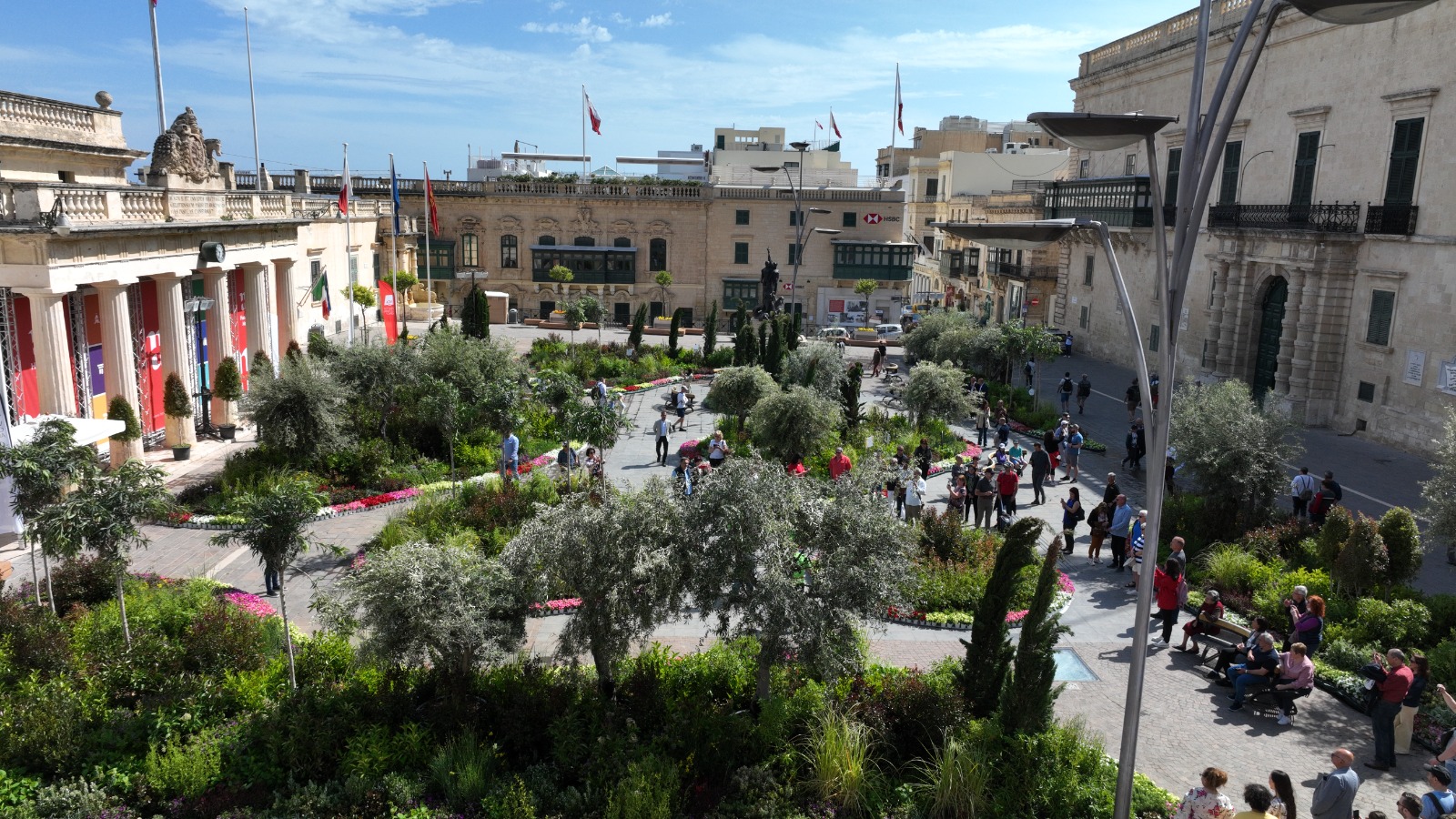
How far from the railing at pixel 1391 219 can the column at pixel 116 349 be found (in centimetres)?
2928

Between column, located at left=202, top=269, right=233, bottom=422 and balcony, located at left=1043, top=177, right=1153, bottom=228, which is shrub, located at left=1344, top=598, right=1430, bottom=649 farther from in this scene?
balcony, located at left=1043, top=177, right=1153, bottom=228

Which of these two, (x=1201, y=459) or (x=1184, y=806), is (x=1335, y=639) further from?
(x=1184, y=806)

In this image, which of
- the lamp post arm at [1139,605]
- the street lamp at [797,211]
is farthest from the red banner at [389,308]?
the lamp post arm at [1139,605]

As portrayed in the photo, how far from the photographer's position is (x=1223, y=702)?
11742 mm

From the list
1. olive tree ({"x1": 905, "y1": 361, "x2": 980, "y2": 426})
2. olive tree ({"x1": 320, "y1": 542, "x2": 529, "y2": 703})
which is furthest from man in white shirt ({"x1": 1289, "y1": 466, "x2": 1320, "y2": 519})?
olive tree ({"x1": 320, "y1": 542, "x2": 529, "y2": 703})

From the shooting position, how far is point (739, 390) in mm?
24609

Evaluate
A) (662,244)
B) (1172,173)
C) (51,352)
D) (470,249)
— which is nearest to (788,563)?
(51,352)

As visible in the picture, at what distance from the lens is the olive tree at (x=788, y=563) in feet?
32.4

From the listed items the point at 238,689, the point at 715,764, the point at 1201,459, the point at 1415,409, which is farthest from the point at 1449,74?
the point at 238,689

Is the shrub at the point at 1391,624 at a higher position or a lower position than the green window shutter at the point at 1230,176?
lower

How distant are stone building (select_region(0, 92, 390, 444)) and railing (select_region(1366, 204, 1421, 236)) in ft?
94.1

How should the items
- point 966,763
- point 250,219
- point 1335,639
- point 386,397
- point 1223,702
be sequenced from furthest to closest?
1. point 250,219
2. point 386,397
3. point 1335,639
4. point 1223,702
5. point 966,763

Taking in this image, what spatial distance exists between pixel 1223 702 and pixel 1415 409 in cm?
1687

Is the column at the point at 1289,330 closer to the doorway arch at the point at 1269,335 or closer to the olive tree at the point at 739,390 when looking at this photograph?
the doorway arch at the point at 1269,335
